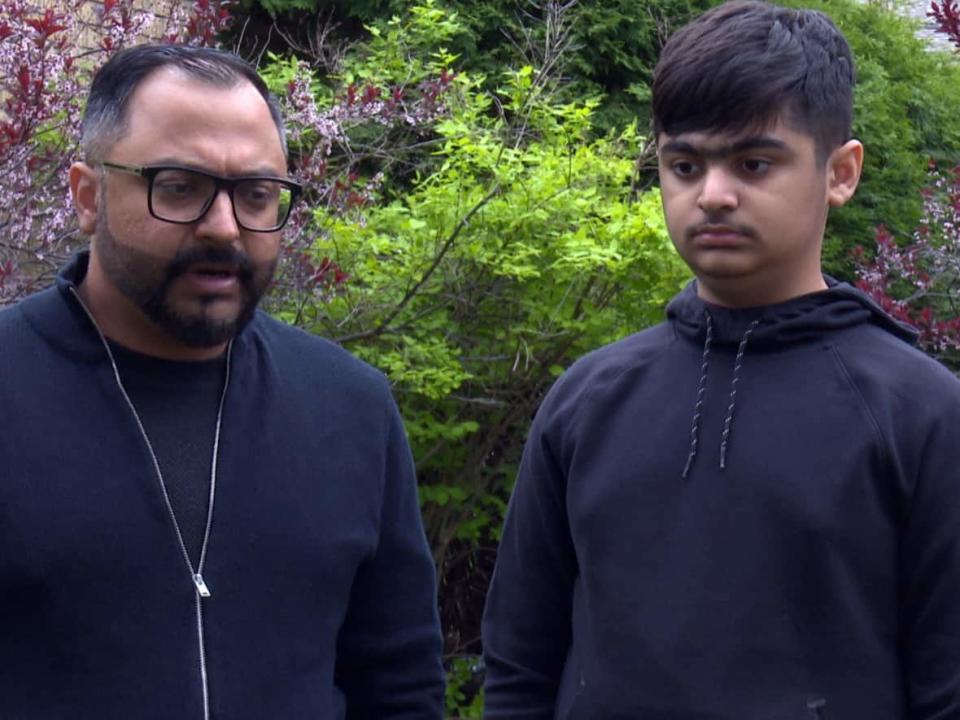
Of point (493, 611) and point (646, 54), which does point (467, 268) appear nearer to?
point (493, 611)

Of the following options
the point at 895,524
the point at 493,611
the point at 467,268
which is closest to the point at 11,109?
the point at 467,268

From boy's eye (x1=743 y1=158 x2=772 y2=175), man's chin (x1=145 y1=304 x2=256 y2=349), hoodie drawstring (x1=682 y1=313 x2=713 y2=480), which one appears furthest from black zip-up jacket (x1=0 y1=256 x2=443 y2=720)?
boy's eye (x1=743 y1=158 x2=772 y2=175)

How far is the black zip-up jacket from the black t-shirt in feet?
0.08

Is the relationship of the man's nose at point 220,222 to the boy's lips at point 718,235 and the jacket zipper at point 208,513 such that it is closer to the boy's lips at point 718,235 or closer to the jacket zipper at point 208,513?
the jacket zipper at point 208,513

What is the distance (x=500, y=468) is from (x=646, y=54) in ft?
12.3

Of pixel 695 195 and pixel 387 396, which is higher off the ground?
pixel 695 195

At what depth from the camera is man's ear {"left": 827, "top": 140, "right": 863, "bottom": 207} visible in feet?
8.10

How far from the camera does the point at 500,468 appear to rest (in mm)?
5699

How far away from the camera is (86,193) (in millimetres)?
2418

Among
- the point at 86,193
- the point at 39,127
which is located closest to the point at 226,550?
the point at 86,193

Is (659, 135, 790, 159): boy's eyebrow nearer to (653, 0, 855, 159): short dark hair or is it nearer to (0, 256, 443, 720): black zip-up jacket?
(653, 0, 855, 159): short dark hair

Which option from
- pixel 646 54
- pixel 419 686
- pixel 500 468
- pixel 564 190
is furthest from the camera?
pixel 646 54

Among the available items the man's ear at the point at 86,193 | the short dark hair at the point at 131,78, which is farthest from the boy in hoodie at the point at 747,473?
the man's ear at the point at 86,193

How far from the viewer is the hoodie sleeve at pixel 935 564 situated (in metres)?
2.21
